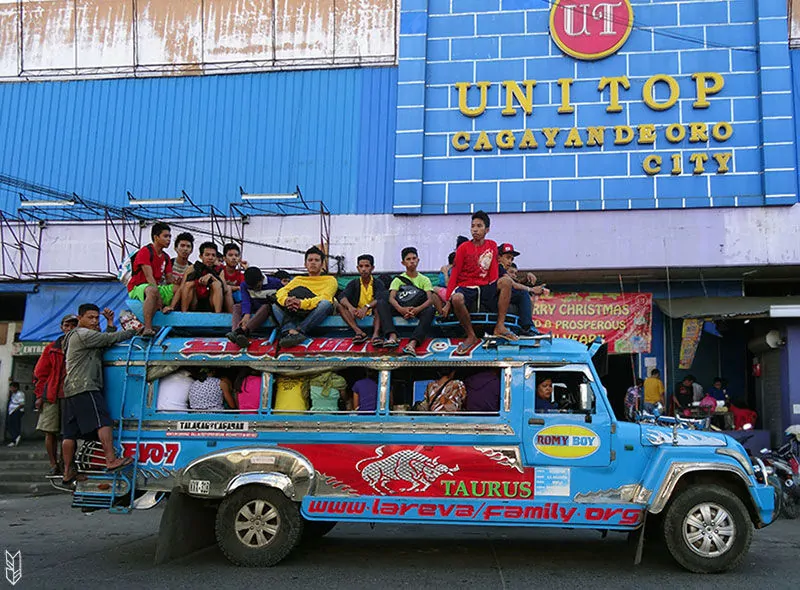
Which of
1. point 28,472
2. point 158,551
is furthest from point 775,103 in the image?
point 28,472

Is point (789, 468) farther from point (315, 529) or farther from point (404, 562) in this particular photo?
point (315, 529)

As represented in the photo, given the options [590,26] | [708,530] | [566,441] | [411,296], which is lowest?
[708,530]

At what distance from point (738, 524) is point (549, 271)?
973 cm

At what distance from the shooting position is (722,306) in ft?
51.0

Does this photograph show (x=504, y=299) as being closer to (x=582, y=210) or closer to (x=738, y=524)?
(x=738, y=524)

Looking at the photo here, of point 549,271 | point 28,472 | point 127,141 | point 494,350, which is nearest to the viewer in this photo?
point 494,350

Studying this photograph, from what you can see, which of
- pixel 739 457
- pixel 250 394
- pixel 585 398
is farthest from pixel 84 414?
pixel 739 457

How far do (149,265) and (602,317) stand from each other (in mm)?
10643

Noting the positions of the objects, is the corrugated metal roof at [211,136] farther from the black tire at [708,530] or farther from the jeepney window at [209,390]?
the black tire at [708,530]

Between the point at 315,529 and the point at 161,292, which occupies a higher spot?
the point at 161,292

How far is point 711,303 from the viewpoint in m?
15.8

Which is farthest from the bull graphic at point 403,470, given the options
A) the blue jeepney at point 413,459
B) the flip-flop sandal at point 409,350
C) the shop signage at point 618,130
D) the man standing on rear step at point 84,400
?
the shop signage at point 618,130

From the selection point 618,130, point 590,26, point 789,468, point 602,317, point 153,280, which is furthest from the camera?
point 590,26

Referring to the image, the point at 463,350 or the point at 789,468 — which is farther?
the point at 789,468
